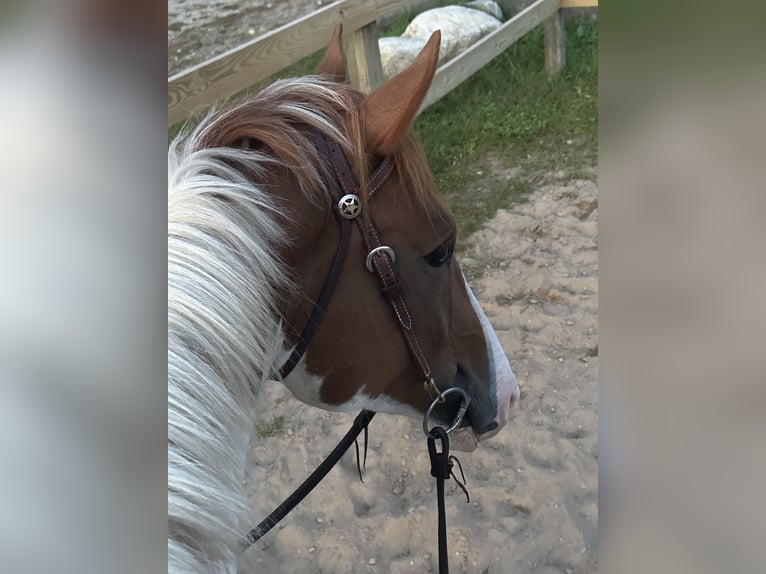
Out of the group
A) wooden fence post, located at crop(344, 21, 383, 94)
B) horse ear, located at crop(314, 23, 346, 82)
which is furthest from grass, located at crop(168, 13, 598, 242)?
horse ear, located at crop(314, 23, 346, 82)

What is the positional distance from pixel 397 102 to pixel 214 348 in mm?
526

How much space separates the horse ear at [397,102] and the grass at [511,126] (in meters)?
2.68

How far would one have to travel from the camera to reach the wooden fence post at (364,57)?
10.8 feet

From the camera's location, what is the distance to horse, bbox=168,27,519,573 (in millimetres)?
828

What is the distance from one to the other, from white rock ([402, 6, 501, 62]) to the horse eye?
13.3ft

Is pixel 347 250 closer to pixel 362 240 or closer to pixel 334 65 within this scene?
pixel 362 240

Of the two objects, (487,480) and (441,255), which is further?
(487,480)

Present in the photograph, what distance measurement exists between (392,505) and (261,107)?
162 cm

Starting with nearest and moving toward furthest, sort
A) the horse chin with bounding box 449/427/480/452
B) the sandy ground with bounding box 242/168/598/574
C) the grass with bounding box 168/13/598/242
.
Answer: the horse chin with bounding box 449/427/480/452
the sandy ground with bounding box 242/168/598/574
the grass with bounding box 168/13/598/242

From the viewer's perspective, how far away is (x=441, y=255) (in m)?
1.21

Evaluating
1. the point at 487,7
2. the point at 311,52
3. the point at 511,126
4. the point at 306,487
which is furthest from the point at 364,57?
the point at 487,7
